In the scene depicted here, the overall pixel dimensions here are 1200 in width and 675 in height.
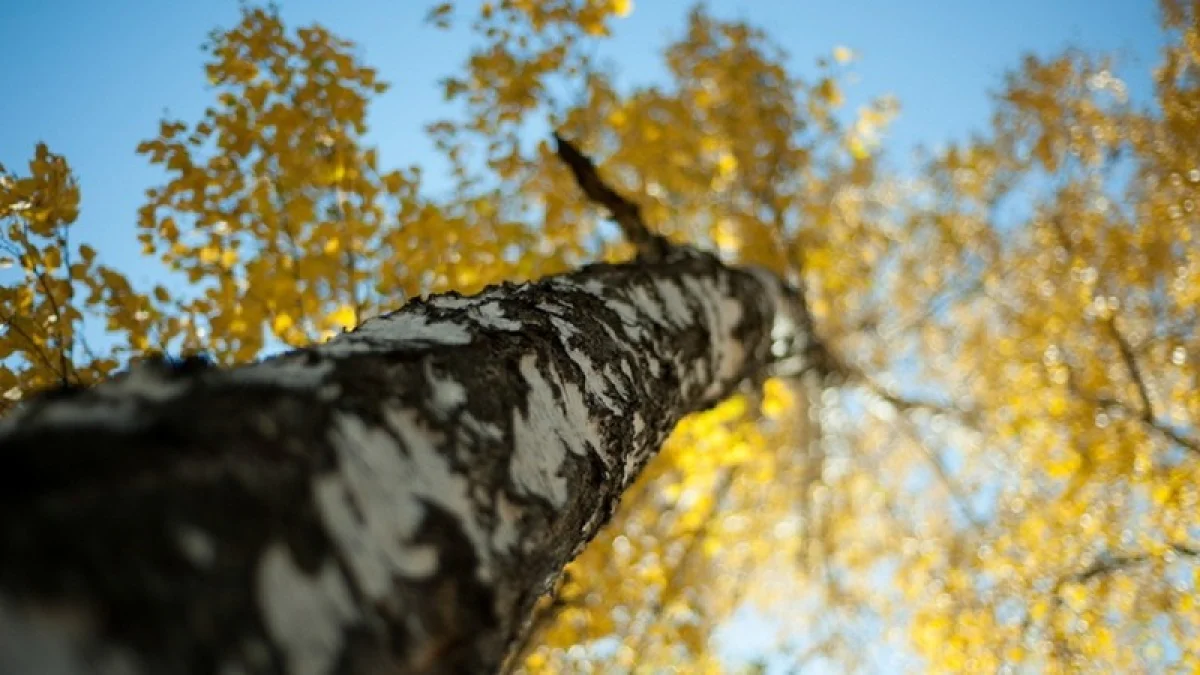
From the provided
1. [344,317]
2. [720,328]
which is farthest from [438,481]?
[344,317]

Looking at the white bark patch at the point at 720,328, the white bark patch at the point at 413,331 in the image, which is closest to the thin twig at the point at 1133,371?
the white bark patch at the point at 720,328

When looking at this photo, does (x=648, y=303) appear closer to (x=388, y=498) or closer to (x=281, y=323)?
(x=388, y=498)

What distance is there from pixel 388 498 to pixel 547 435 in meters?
0.38

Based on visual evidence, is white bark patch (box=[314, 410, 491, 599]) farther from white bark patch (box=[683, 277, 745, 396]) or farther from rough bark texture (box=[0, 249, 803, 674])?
white bark patch (box=[683, 277, 745, 396])

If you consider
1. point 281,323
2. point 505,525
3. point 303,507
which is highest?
point 281,323

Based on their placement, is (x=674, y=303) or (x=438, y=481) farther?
(x=674, y=303)

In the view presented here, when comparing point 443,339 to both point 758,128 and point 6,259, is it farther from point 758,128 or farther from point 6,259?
point 758,128

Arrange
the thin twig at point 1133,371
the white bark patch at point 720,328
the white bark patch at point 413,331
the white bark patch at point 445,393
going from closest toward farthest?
the white bark patch at point 445,393
the white bark patch at point 413,331
the white bark patch at point 720,328
the thin twig at point 1133,371

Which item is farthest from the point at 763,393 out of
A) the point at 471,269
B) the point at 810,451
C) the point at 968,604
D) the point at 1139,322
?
the point at 810,451

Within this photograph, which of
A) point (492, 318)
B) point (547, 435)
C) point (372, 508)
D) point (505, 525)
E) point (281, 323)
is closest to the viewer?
point (372, 508)

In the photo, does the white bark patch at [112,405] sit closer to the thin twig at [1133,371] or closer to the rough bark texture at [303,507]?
the rough bark texture at [303,507]

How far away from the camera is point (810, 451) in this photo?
727 cm

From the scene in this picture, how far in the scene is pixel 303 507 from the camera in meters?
0.57

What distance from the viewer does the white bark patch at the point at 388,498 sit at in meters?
0.59
